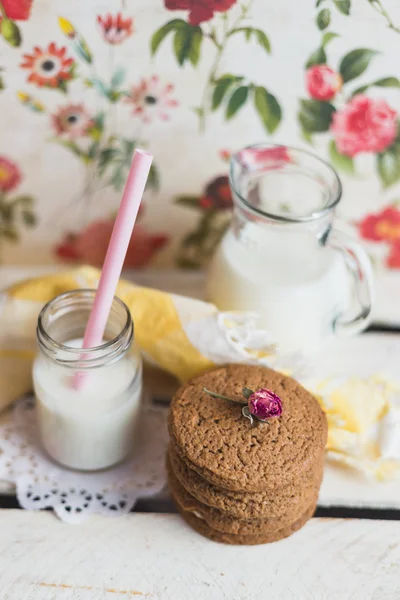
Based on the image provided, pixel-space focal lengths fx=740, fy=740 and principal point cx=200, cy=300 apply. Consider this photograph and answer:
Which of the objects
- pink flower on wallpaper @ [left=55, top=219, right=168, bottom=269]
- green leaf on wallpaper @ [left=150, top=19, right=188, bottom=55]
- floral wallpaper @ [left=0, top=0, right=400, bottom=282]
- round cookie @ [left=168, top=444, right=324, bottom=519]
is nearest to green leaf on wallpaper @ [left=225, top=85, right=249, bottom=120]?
floral wallpaper @ [left=0, top=0, right=400, bottom=282]

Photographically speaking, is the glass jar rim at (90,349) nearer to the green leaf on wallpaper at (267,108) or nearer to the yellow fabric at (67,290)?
the yellow fabric at (67,290)

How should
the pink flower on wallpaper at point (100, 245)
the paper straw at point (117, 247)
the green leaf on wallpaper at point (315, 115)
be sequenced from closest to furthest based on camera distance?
the paper straw at point (117, 247), the green leaf on wallpaper at point (315, 115), the pink flower on wallpaper at point (100, 245)

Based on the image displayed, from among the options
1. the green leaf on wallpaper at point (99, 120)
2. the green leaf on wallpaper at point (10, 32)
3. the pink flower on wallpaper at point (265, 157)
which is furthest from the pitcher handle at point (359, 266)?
the green leaf on wallpaper at point (10, 32)

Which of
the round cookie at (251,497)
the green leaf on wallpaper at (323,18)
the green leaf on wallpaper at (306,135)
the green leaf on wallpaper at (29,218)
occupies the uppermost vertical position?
the green leaf on wallpaper at (323,18)

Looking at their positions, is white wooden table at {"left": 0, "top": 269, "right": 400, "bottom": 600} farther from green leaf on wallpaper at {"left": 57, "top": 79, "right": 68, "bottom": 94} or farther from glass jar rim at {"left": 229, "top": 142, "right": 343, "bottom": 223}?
green leaf on wallpaper at {"left": 57, "top": 79, "right": 68, "bottom": 94}

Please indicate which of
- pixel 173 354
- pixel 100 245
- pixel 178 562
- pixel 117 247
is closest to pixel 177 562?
pixel 178 562

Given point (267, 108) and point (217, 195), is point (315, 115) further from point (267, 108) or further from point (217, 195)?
point (217, 195)
